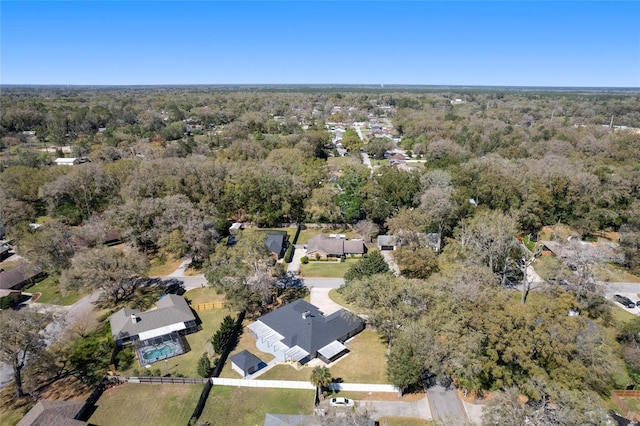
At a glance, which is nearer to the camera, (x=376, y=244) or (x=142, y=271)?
(x=142, y=271)

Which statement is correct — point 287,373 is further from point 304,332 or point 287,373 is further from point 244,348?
point 244,348

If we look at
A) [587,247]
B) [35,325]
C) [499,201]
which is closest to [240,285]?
[35,325]

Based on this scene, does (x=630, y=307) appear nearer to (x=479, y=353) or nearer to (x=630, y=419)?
(x=630, y=419)

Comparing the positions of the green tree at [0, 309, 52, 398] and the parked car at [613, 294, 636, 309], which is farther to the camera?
the parked car at [613, 294, 636, 309]

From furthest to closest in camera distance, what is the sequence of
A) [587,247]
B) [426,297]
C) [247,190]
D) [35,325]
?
1. [247,190]
2. [587,247]
3. [426,297]
4. [35,325]

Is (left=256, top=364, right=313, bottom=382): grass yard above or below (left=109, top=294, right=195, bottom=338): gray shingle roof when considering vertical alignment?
below

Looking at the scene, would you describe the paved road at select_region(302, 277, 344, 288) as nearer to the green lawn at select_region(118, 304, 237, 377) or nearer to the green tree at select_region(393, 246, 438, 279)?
the green tree at select_region(393, 246, 438, 279)

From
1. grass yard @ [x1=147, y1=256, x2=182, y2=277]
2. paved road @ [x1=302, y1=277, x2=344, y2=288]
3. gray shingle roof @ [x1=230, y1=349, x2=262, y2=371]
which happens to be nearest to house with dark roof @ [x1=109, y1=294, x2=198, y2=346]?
gray shingle roof @ [x1=230, y1=349, x2=262, y2=371]
